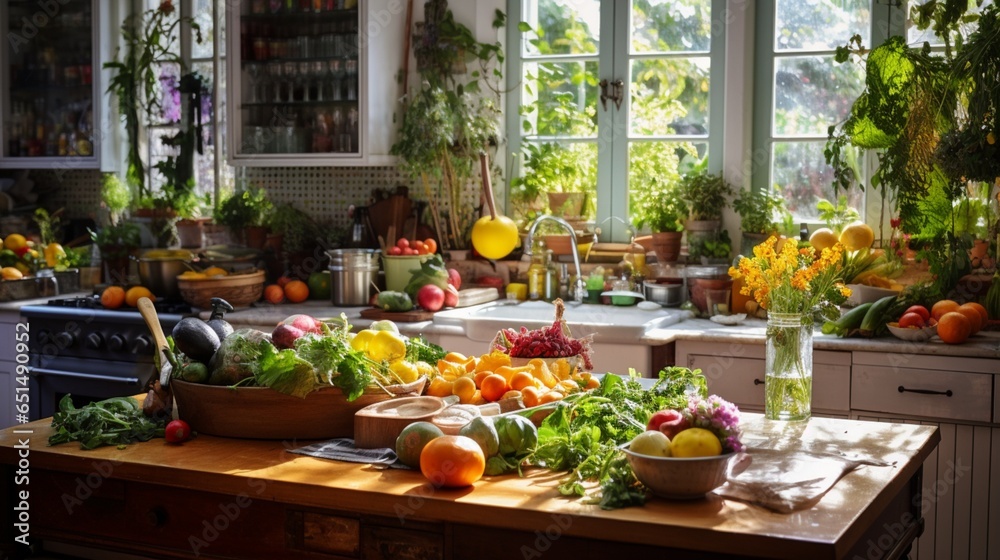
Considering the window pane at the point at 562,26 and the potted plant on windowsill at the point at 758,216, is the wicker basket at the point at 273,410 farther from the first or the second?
the window pane at the point at 562,26

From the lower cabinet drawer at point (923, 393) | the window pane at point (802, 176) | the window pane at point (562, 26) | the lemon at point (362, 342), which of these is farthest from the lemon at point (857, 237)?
the lemon at point (362, 342)

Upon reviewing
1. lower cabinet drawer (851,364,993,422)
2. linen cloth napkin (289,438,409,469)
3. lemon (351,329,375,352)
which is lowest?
lower cabinet drawer (851,364,993,422)

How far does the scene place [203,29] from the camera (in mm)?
6105

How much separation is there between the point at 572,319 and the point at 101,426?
2350 millimetres

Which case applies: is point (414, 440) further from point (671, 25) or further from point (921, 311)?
point (671, 25)

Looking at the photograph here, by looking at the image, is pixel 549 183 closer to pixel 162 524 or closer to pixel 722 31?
pixel 722 31

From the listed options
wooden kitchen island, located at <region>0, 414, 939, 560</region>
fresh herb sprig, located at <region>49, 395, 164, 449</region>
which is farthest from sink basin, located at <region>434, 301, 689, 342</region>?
→ fresh herb sprig, located at <region>49, 395, 164, 449</region>

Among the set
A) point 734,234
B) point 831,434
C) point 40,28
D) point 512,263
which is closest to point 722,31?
point 734,234

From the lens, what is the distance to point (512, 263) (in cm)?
537

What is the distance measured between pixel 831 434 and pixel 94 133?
4721 mm

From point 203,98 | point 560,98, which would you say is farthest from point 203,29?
point 560,98

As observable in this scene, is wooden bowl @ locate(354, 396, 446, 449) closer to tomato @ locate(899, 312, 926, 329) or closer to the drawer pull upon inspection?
the drawer pull

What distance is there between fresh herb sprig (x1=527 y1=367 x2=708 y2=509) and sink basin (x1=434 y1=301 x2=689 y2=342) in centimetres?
143

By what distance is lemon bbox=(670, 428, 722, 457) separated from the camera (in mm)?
2051
